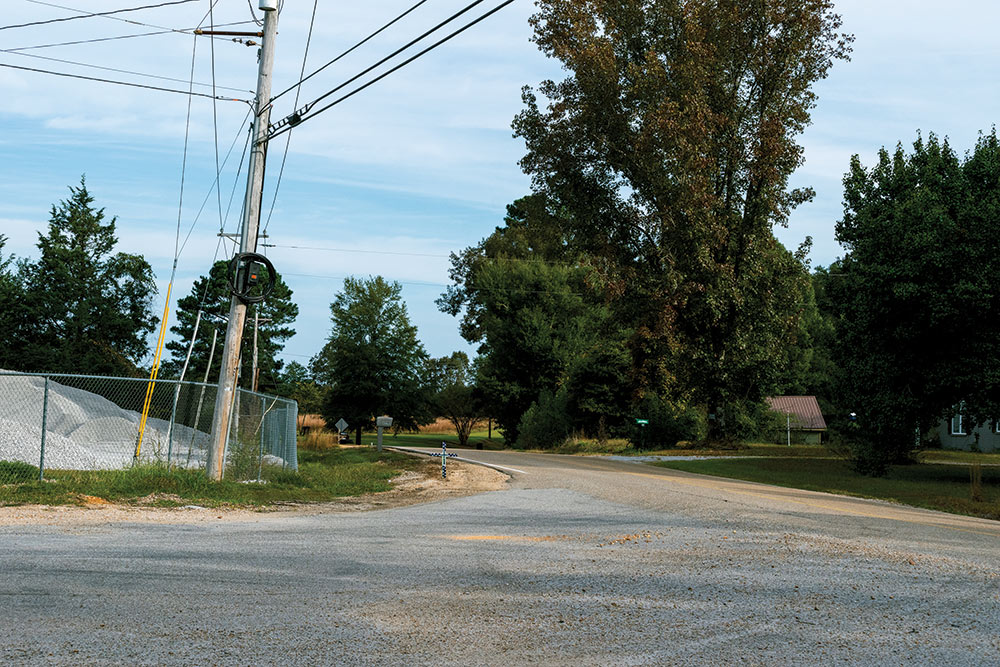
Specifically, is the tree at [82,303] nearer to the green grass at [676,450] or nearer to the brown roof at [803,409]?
the green grass at [676,450]

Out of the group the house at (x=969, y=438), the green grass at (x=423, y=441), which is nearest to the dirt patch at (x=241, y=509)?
the green grass at (x=423, y=441)

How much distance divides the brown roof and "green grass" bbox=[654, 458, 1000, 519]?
38841 mm

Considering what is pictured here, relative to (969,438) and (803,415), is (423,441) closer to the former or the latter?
(803,415)

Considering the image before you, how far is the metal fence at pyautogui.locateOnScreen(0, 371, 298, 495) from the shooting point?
59.5 ft

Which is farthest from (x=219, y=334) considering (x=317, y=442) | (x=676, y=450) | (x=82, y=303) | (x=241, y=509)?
(x=241, y=509)

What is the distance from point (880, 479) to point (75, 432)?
23514 millimetres

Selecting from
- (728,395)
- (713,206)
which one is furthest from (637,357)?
(713,206)

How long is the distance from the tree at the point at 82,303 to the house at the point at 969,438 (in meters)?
51.8

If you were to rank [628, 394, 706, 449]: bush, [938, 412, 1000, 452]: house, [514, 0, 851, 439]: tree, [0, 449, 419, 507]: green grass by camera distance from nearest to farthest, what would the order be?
[0, 449, 419, 507]: green grass < [514, 0, 851, 439]: tree < [628, 394, 706, 449]: bush < [938, 412, 1000, 452]: house

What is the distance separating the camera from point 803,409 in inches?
2876

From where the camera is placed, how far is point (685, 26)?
34156mm

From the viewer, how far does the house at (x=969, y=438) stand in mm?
48031

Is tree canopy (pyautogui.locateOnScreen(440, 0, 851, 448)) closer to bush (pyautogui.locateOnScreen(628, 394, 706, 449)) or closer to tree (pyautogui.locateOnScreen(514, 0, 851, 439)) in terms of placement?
tree (pyautogui.locateOnScreen(514, 0, 851, 439))

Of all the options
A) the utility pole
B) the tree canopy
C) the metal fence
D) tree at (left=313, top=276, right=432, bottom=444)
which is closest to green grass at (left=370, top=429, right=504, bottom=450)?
tree at (left=313, top=276, right=432, bottom=444)
